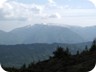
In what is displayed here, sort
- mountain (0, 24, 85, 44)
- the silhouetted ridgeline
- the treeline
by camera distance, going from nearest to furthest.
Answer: the treeline < mountain (0, 24, 85, 44) < the silhouetted ridgeline

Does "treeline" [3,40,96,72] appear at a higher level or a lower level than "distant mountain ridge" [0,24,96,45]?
lower

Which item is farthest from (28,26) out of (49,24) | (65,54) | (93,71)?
(65,54)

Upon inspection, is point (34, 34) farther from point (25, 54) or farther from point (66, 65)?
point (25, 54)

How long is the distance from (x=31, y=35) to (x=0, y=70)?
147 inches

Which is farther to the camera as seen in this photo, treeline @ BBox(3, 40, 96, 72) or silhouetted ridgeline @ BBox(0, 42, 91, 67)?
silhouetted ridgeline @ BBox(0, 42, 91, 67)

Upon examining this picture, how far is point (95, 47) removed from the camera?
25969 mm

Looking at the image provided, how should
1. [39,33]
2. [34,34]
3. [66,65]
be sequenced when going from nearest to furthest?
[34,34] < [39,33] < [66,65]

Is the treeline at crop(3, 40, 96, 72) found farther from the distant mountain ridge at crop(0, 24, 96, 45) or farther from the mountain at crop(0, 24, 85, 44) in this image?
the mountain at crop(0, 24, 85, 44)

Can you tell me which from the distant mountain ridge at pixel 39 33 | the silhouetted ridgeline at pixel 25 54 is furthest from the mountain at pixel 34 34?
the silhouetted ridgeline at pixel 25 54

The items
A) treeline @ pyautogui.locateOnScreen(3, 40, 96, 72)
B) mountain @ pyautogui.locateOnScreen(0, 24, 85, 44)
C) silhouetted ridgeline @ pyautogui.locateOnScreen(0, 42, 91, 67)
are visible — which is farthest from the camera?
silhouetted ridgeline @ pyautogui.locateOnScreen(0, 42, 91, 67)

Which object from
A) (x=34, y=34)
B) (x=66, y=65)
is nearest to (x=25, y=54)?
(x=66, y=65)

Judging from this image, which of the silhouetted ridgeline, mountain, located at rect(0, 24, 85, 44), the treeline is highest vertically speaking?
mountain, located at rect(0, 24, 85, 44)

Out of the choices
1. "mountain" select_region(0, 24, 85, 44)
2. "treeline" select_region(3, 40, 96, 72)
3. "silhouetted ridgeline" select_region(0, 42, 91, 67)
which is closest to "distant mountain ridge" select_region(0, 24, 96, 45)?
"mountain" select_region(0, 24, 85, 44)

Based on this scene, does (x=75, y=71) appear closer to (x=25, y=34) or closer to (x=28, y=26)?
(x=28, y=26)
